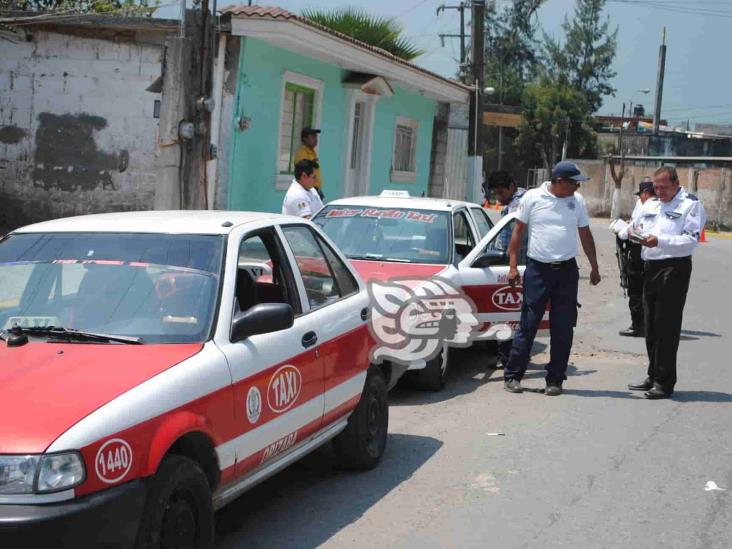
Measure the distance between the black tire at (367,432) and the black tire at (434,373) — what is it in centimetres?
186

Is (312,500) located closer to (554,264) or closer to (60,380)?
(60,380)

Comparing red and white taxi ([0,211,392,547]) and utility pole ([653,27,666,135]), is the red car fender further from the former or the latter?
utility pole ([653,27,666,135])

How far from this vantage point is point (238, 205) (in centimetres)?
1458

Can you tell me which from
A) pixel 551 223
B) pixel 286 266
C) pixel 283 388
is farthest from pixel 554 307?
pixel 283 388

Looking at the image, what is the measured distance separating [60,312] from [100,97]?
34.5 ft

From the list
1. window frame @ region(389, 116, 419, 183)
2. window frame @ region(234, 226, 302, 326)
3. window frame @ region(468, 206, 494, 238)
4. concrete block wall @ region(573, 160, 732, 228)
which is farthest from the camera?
concrete block wall @ region(573, 160, 732, 228)

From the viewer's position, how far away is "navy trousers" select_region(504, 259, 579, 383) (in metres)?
8.32

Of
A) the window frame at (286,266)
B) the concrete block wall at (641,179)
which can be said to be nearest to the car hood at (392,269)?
the window frame at (286,266)

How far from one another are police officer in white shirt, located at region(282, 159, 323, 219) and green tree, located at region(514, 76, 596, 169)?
5472 centimetres

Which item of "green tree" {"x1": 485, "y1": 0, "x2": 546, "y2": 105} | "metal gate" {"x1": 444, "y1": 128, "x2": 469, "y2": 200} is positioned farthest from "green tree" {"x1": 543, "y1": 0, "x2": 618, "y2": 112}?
"metal gate" {"x1": 444, "y1": 128, "x2": 469, "y2": 200}

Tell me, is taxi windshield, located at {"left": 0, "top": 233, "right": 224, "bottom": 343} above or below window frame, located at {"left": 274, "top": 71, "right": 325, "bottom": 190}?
below

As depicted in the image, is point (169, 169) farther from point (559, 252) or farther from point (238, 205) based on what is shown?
point (559, 252)

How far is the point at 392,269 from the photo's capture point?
28.7 feet

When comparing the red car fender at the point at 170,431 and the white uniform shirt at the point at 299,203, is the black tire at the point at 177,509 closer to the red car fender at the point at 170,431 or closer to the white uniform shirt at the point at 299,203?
the red car fender at the point at 170,431
